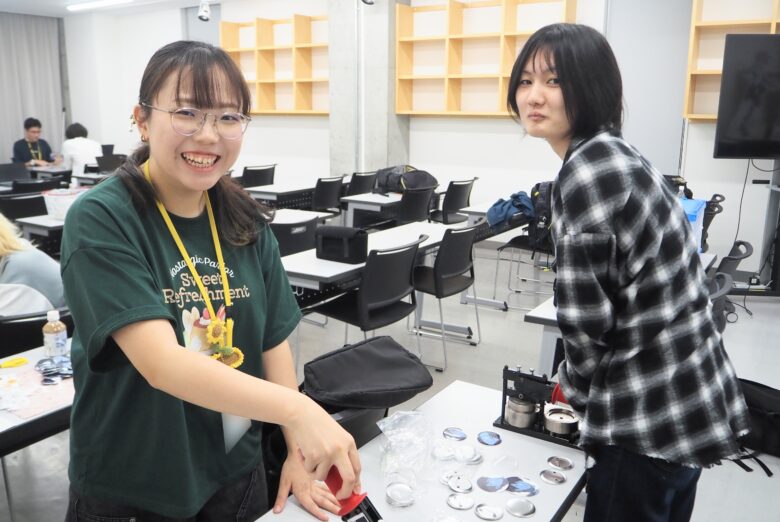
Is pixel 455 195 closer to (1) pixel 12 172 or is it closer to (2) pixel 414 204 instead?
(2) pixel 414 204

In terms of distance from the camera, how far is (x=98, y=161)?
784 centimetres

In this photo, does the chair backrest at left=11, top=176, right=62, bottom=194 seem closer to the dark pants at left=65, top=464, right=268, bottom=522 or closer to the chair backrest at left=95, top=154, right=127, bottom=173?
the chair backrest at left=95, top=154, right=127, bottom=173

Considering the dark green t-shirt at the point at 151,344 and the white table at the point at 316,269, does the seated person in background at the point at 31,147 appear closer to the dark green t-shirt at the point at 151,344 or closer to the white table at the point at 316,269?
the white table at the point at 316,269

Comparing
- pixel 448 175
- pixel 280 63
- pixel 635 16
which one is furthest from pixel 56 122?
pixel 635 16

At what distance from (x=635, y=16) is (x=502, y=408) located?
5.81 metres

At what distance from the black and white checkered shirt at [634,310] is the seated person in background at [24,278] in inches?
76.6

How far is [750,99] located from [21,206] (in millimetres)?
5785

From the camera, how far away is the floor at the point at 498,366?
245cm

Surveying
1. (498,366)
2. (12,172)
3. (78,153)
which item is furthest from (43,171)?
(498,366)

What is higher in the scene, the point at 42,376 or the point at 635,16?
the point at 635,16

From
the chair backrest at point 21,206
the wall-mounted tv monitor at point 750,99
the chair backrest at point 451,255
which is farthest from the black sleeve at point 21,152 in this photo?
the wall-mounted tv monitor at point 750,99

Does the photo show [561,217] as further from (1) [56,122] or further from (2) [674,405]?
(1) [56,122]

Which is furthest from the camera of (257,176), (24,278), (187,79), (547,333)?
(257,176)

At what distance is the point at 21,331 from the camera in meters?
2.15
